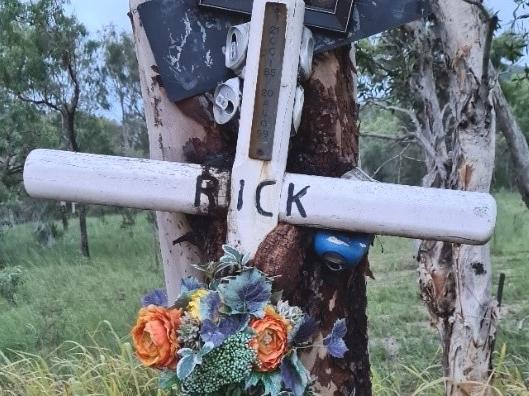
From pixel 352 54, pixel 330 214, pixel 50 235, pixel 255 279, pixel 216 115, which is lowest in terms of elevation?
pixel 50 235

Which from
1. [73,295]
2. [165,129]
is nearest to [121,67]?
[73,295]

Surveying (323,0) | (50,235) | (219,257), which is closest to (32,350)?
(219,257)

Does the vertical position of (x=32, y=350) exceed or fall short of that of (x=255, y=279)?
it falls short

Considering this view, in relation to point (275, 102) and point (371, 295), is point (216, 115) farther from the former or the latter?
point (371, 295)

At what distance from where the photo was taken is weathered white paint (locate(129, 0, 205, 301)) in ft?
6.75

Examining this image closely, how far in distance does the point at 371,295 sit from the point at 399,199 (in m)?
6.66

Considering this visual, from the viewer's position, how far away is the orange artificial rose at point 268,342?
5.60 feet

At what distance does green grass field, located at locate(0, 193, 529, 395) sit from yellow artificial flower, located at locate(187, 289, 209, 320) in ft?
2.34

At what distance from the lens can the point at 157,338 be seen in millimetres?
1699

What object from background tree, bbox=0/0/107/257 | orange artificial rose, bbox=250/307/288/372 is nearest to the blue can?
orange artificial rose, bbox=250/307/288/372

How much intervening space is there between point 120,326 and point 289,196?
12.6 feet

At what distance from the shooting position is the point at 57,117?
1310cm

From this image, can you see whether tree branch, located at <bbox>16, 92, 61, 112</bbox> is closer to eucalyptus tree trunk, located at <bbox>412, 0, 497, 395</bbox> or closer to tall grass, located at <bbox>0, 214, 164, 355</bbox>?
tall grass, located at <bbox>0, 214, 164, 355</bbox>

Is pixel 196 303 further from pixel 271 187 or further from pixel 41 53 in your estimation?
pixel 41 53
